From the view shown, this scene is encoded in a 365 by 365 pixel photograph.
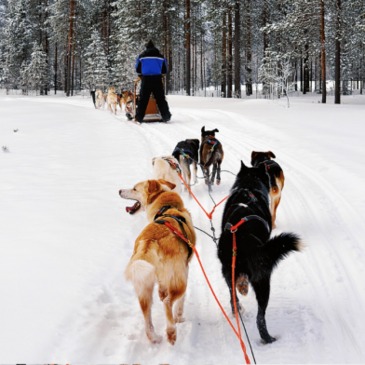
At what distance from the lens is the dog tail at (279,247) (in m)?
2.60

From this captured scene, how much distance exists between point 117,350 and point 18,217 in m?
2.90

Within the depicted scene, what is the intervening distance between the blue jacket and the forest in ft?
41.5

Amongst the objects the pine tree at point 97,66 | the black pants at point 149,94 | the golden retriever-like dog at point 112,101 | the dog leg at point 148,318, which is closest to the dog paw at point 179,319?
the dog leg at point 148,318

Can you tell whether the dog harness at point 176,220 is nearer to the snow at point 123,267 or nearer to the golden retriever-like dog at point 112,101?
the snow at point 123,267

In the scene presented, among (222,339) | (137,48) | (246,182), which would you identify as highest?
(137,48)

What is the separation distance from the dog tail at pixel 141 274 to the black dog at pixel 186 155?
4.24 m

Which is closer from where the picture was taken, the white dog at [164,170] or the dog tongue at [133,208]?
the dog tongue at [133,208]

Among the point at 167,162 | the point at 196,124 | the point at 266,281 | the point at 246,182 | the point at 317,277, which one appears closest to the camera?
the point at 266,281

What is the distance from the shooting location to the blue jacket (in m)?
13.4

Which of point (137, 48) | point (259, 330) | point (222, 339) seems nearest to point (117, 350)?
point (222, 339)

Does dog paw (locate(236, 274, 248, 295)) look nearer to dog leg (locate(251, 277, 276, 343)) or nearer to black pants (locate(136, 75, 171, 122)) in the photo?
dog leg (locate(251, 277, 276, 343))

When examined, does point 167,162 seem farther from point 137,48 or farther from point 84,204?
point 137,48

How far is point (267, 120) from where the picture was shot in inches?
562

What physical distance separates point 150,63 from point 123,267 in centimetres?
1082
